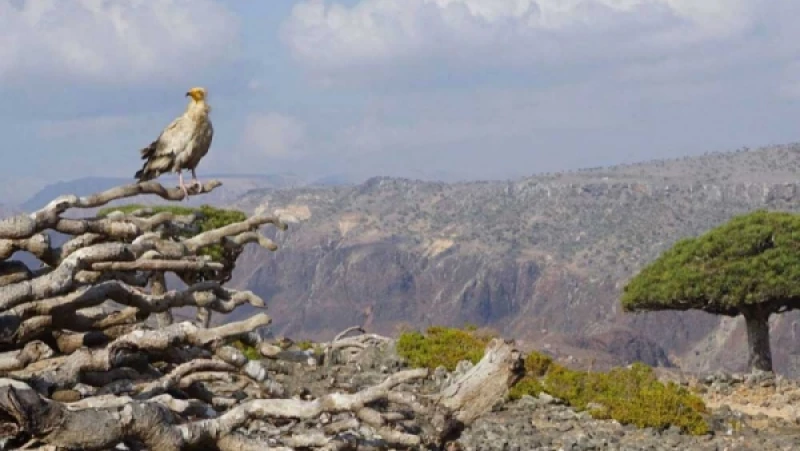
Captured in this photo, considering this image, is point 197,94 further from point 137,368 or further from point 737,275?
point 737,275

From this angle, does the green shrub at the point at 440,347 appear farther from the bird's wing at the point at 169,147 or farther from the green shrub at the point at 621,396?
the bird's wing at the point at 169,147

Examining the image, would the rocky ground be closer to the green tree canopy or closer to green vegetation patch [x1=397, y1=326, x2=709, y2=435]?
green vegetation patch [x1=397, y1=326, x2=709, y2=435]

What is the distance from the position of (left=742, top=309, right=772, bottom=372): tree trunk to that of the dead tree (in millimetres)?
23638

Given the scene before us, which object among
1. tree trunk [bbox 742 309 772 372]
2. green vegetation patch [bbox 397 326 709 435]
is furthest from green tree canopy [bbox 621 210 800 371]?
green vegetation patch [bbox 397 326 709 435]

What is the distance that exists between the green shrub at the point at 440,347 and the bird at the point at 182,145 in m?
7.60

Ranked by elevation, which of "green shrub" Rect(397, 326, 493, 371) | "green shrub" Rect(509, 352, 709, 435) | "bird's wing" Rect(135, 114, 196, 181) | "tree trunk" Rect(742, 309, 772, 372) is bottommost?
"tree trunk" Rect(742, 309, 772, 372)

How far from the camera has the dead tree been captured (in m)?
5.83

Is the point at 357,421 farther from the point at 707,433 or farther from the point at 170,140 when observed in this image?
the point at 707,433

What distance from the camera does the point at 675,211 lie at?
194000 millimetres

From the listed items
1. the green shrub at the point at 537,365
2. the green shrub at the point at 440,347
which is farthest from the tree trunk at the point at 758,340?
the green shrub at the point at 440,347

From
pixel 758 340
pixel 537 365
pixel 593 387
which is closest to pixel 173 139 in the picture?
pixel 593 387

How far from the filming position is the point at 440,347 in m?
20.8

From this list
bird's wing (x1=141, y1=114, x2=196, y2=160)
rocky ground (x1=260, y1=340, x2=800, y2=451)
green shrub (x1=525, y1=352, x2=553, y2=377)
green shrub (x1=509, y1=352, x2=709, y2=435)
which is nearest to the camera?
bird's wing (x1=141, y1=114, x2=196, y2=160)

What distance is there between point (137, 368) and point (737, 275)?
2297 cm
